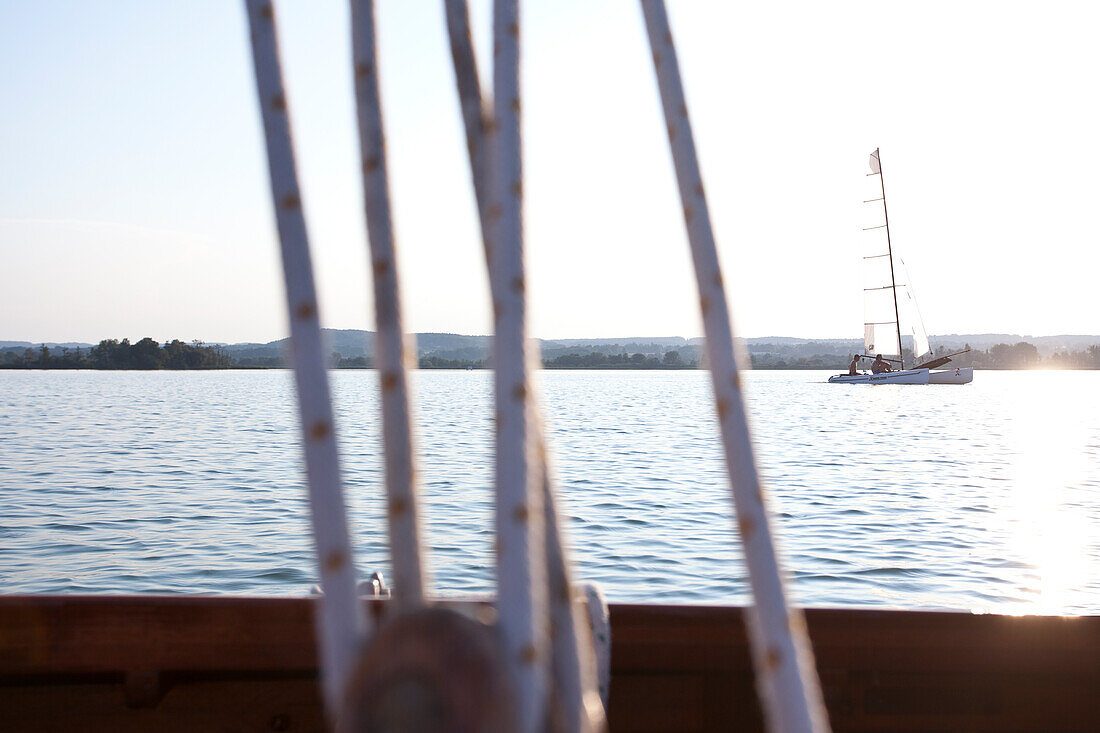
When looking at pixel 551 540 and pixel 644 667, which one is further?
pixel 644 667

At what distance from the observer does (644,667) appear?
6.77 ft

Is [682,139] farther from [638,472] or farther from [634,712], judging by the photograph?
[638,472]

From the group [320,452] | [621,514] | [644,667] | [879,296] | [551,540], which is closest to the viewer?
[320,452]

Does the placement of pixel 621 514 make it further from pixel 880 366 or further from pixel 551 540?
pixel 880 366

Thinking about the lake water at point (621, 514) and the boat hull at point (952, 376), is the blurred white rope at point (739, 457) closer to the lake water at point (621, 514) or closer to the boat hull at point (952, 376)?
the lake water at point (621, 514)

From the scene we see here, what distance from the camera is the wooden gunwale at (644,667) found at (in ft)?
6.57

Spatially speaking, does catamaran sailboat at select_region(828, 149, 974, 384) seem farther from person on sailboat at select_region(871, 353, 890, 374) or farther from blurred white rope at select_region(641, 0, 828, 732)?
blurred white rope at select_region(641, 0, 828, 732)

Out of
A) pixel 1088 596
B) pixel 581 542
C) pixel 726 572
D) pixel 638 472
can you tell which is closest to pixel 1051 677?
pixel 726 572

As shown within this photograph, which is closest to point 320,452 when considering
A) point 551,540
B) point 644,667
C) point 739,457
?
point 551,540

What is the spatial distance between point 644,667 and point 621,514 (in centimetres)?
824

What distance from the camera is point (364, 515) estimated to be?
9.91 m

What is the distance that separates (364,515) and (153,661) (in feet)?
26.3

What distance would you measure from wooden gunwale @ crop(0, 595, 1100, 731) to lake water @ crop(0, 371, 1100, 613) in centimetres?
50

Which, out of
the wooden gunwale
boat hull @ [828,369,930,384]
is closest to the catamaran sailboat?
boat hull @ [828,369,930,384]
